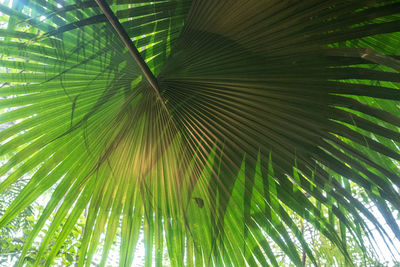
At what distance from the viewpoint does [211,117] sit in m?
0.80

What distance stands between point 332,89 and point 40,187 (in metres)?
0.89

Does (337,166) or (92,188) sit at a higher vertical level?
(92,188)

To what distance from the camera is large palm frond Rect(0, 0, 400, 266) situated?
587 millimetres

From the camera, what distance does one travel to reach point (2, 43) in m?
0.76

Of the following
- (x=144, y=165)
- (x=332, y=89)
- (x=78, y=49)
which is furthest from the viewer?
(x=144, y=165)

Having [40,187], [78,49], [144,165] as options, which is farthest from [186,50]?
[40,187]

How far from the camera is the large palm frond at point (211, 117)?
587 millimetres

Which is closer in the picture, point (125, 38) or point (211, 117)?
point (125, 38)

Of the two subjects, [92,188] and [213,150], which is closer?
[213,150]

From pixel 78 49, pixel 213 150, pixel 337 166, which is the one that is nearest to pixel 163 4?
pixel 78 49

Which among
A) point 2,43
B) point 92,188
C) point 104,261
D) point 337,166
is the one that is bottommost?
point 337,166

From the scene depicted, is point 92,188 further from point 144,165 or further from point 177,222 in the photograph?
point 177,222

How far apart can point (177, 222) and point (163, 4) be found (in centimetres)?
63

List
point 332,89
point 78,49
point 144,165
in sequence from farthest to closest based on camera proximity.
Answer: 1. point 144,165
2. point 78,49
3. point 332,89
